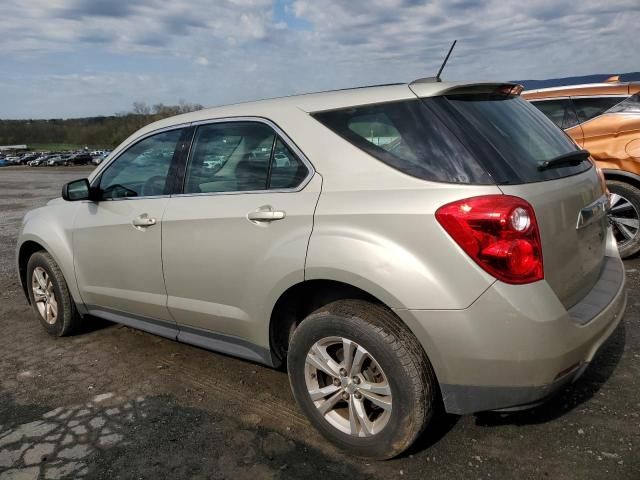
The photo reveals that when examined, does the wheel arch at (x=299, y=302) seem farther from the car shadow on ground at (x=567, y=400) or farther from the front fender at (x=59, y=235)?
the front fender at (x=59, y=235)

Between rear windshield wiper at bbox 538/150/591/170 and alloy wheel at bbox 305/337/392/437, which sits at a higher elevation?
rear windshield wiper at bbox 538/150/591/170

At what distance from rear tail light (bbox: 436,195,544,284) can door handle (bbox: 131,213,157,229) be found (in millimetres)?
1951

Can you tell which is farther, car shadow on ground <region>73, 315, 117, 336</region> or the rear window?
car shadow on ground <region>73, 315, 117, 336</region>

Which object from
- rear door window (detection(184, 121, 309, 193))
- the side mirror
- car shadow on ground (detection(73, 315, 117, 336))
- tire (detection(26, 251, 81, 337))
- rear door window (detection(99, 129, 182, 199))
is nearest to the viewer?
rear door window (detection(184, 121, 309, 193))

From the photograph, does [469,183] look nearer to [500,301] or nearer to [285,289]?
[500,301]

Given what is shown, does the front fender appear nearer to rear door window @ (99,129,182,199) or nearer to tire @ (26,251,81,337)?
tire @ (26,251,81,337)

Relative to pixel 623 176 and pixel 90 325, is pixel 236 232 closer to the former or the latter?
pixel 90 325

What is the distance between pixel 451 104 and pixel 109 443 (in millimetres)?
2486

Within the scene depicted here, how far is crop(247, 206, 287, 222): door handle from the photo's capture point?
275cm

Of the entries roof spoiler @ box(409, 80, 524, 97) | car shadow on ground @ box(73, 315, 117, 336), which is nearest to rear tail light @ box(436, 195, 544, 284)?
roof spoiler @ box(409, 80, 524, 97)

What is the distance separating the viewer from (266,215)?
2.79 meters

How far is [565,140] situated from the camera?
3043 mm

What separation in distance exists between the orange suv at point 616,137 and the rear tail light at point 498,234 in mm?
3983

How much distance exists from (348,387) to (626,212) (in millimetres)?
4427
